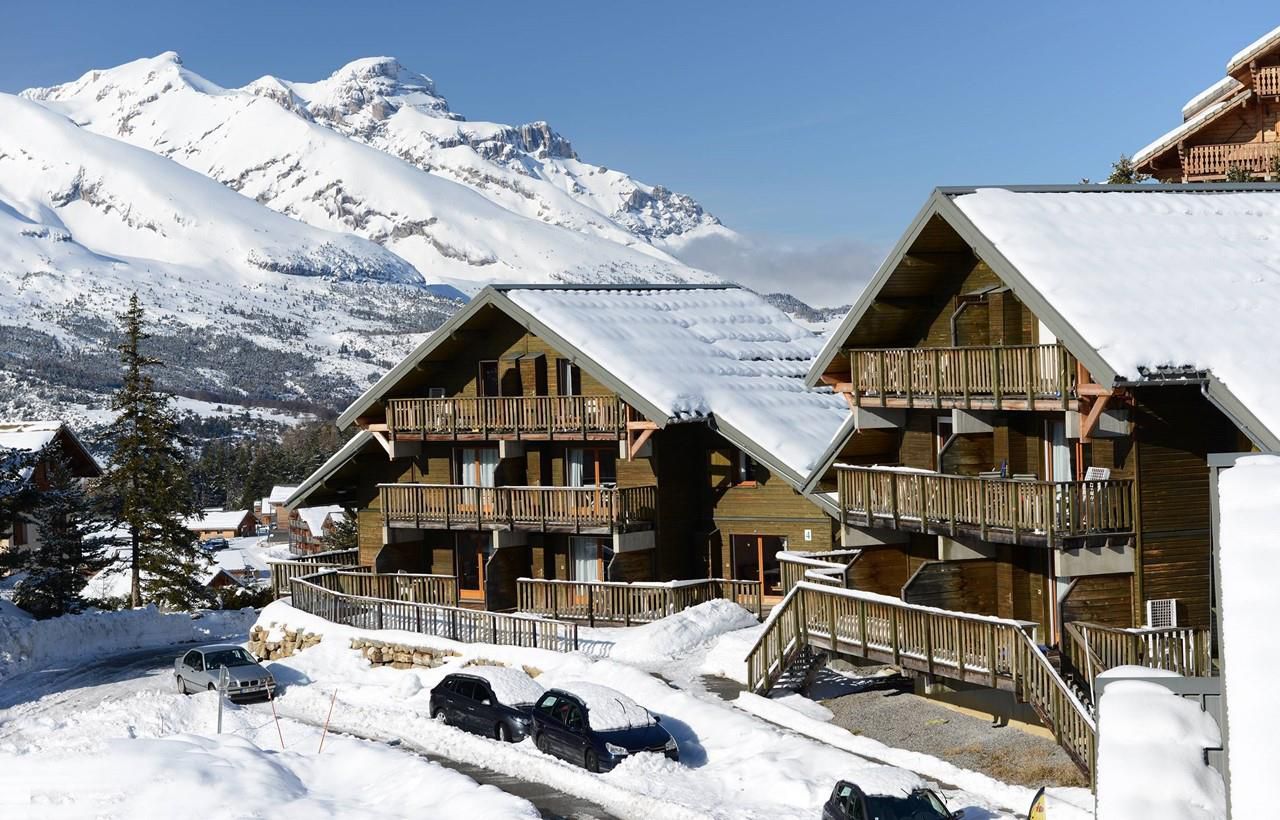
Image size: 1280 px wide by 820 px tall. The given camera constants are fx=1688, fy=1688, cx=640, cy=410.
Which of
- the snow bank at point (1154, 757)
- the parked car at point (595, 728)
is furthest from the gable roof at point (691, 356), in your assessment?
the snow bank at point (1154, 757)

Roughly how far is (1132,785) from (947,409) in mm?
16468

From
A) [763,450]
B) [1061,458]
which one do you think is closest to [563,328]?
[763,450]

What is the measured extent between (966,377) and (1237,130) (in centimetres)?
2588

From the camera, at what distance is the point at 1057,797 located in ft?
83.0

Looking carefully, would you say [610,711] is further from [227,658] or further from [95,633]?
[95,633]

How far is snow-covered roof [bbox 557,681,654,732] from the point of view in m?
30.5

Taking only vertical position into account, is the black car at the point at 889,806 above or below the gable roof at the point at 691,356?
below

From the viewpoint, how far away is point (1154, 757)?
57.9 ft

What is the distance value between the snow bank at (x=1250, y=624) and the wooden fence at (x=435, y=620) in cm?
2374

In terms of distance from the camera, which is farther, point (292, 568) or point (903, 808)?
point (292, 568)

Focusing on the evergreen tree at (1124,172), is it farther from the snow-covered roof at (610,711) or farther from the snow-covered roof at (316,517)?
the snow-covered roof at (316,517)

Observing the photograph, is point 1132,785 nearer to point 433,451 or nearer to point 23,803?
point 23,803

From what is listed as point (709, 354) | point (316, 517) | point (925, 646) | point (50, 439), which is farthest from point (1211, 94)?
point (316, 517)

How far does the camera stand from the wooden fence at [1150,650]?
26703mm
